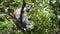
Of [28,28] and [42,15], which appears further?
[28,28]

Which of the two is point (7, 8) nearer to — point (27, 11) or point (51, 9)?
point (27, 11)

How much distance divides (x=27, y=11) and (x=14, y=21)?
26 cm

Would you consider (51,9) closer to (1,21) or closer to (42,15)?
(42,15)

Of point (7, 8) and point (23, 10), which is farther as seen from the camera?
point (23, 10)

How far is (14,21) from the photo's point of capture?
8.66 feet

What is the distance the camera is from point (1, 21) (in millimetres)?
2453

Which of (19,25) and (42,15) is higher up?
(42,15)

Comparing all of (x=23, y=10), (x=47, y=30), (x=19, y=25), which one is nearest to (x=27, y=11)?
(x=23, y=10)

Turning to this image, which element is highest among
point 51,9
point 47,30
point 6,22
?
point 51,9

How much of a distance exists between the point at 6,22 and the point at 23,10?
1.04 ft

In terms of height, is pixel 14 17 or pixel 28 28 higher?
pixel 14 17

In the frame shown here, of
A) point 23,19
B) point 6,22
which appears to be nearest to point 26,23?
point 23,19

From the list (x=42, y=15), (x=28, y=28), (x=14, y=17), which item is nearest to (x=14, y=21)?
(x=14, y=17)

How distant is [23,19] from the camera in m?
2.64
